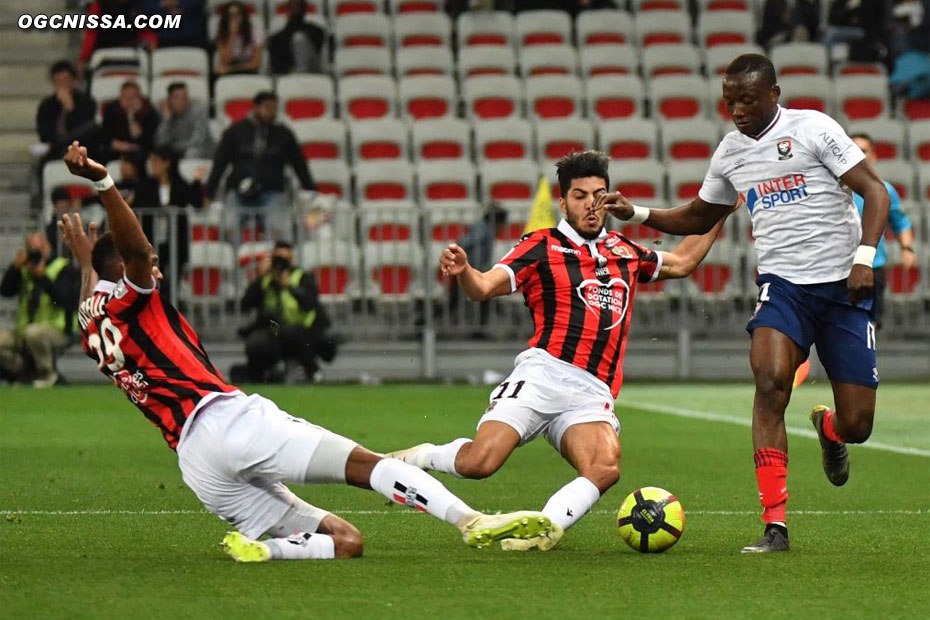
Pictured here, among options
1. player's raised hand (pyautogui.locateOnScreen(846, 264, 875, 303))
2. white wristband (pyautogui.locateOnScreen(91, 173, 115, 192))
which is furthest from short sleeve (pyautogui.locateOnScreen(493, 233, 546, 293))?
white wristband (pyautogui.locateOnScreen(91, 173, 115, 192))

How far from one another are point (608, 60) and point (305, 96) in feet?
13.9

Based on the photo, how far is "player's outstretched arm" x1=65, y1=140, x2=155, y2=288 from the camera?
6.77 m

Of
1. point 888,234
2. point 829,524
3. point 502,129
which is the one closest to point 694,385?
point 888,234

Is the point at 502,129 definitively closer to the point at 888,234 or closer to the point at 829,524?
the point at 888,234

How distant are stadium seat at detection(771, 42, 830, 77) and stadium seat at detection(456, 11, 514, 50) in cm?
365

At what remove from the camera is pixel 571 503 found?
7.41 m

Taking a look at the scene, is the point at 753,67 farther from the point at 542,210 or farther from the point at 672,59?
the point at 672,59

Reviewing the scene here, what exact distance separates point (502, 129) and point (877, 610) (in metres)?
16.3

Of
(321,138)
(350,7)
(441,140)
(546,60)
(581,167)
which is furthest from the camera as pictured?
(350,7)

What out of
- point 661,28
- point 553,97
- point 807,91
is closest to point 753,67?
point 553,97

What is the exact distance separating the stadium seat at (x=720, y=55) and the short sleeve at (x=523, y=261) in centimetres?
1557

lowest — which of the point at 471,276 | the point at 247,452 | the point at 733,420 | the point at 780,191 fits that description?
the point at 733,420

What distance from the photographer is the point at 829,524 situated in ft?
27.9

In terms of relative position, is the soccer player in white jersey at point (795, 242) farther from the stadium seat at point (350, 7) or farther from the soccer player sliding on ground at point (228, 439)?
the stadium seat at point (350, 7)
